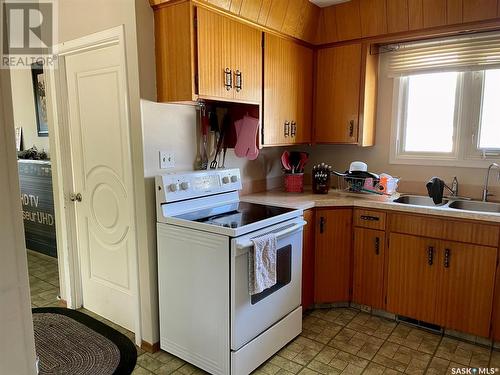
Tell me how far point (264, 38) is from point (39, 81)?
9.48 feet

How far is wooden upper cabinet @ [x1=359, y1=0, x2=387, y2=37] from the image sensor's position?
2.82m

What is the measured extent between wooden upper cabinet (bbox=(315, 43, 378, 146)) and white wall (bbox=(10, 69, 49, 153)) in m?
3.14

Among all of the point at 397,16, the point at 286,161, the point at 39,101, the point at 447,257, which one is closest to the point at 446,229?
the point at 447,257

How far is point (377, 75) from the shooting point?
3182 millimetres

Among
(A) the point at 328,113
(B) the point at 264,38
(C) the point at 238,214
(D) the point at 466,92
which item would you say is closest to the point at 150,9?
(B) the point at 264,38

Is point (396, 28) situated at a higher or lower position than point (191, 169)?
higher

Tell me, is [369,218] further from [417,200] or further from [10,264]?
[10,264]

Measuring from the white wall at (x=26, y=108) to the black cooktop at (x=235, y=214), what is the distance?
2827 mm

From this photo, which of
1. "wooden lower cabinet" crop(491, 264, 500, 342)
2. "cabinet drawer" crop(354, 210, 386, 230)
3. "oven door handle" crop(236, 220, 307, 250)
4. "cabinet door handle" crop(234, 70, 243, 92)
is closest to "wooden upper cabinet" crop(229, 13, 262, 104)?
"cabinet door handle" crop(234, 70, 243, 92)

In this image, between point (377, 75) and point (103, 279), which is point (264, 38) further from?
point (103, 279)

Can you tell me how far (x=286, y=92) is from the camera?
9.59ft

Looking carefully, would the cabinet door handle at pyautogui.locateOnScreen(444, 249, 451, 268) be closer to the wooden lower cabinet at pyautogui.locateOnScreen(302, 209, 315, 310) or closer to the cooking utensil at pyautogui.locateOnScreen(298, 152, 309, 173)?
the wooden lower cabinet at pyautogui.locateOnScreen(302, 209, 315, 310)

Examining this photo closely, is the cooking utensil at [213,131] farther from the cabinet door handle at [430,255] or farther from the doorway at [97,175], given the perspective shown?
the cabinet door handle at [430,255]

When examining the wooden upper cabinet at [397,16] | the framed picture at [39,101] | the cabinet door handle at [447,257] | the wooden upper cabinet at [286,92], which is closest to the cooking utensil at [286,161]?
the wooden upper cabinet at [286,92]
